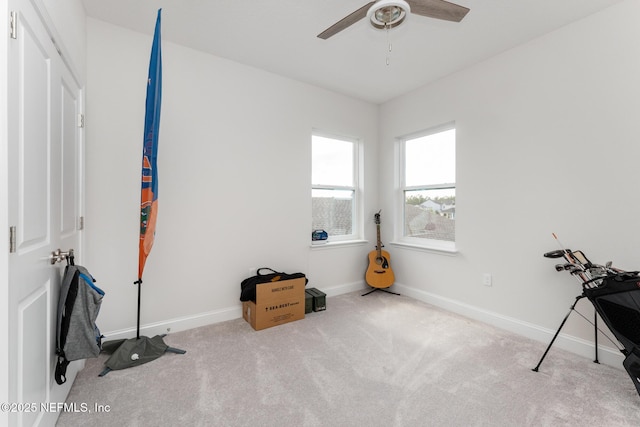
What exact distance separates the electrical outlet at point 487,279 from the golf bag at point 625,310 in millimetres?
993

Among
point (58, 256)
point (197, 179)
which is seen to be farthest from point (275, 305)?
point (58, 256)

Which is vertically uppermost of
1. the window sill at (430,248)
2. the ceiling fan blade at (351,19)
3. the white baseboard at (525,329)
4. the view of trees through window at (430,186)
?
the ceiling fan blade at (351,19)

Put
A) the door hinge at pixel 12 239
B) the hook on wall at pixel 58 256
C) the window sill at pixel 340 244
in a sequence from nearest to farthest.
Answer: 1. the door hinge at pixel 12 239
2. the hook on wall at pixel 58 256
3. the window sill at pixel 340 244

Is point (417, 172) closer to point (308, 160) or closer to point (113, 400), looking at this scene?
point (308, 160)

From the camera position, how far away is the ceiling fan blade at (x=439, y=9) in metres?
1.52

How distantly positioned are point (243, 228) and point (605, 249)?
309cm

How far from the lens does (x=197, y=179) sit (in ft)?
8.67

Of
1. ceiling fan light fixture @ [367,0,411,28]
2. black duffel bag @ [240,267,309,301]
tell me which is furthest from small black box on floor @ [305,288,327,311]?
ceiling fan light fixture @ [367,0,411,28]

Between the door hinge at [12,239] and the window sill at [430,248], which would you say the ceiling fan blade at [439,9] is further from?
the window sill at [430,248]

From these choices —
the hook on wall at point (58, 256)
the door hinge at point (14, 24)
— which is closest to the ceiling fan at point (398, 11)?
the door hinge at point (14, 24)

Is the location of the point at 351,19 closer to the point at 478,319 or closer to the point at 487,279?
the point at 487,279

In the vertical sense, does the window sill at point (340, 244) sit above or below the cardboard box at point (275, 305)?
above

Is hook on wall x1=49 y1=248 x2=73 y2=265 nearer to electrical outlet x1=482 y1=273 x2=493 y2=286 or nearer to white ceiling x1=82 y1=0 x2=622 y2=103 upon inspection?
white ceiling x1=82 y1=0 x2=622 y2=103

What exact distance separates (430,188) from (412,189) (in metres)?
0.27
